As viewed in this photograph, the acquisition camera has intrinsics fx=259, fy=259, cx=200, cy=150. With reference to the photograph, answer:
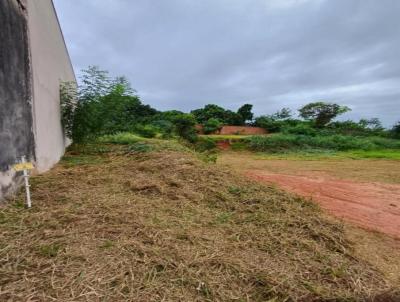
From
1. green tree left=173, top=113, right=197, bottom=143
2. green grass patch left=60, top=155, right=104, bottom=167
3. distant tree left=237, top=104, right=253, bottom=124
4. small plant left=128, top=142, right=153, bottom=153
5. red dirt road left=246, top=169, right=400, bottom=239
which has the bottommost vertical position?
red dirt road left=246, top=169, right=400, bottom=239

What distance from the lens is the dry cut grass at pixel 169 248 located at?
1.57 metres

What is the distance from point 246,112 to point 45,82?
24657 millimetres

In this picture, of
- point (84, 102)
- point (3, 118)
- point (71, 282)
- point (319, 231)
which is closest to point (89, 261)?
point (71, 282)

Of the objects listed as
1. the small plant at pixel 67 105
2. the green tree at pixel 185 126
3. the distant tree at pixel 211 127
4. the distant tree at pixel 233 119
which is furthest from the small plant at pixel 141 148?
the distant tree at pixel 233 119

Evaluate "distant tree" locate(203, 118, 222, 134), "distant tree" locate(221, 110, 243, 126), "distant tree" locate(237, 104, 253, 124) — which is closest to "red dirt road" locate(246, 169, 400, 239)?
"distant tree" locate(203, 118, 222, 134)

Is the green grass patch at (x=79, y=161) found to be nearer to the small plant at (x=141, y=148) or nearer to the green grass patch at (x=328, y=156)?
the small plant at (x=141, y=148)

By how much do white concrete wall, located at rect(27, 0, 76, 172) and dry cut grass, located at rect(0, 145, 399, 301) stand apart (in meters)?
0.75

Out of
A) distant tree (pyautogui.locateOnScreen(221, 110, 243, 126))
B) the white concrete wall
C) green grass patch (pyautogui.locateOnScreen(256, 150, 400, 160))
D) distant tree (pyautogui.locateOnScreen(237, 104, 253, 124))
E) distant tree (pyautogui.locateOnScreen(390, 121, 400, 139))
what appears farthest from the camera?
distant tree (pyautogui.locateOnScreen(237, 104, 253, 124))

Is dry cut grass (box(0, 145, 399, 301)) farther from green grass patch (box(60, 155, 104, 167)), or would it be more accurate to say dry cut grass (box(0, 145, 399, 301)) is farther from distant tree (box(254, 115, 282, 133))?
distant tree (box(254, 115, 282, 133))

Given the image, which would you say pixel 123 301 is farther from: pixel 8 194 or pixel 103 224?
pixel 8 194

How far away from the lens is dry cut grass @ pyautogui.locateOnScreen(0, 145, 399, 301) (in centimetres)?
157

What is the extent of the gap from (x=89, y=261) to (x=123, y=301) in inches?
16.3

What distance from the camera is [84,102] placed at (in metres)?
5.57

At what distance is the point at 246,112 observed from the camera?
27516 mm
